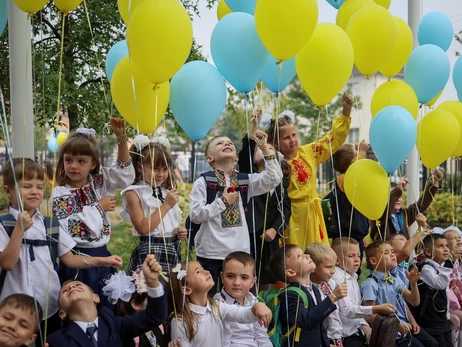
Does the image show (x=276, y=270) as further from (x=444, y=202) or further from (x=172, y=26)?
(x=444, y=202)

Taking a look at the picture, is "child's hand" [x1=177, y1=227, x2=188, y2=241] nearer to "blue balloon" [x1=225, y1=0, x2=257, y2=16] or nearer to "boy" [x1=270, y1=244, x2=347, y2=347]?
"boy" [x1=270, y1=244, x2=347, y2=347]

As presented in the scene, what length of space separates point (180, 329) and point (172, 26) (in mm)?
1432

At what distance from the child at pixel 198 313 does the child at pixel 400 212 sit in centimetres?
190

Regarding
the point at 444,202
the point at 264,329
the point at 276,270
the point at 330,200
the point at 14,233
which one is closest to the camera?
the point at 14,233

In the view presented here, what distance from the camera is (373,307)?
12.6ft

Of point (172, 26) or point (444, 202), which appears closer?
point (172, 26)

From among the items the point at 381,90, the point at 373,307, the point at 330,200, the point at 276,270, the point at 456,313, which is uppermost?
the point at 381,90

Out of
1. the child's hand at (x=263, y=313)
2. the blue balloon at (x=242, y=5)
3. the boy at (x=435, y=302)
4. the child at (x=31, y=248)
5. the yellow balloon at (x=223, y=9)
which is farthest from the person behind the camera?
the boy at (x=435, y=302)

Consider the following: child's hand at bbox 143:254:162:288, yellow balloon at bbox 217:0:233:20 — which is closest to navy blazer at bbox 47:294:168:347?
child's hand at bbox 143:254:162:288

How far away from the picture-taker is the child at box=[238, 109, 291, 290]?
4.12 meters

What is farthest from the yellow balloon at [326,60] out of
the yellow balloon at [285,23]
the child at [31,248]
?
the child at [31,248]

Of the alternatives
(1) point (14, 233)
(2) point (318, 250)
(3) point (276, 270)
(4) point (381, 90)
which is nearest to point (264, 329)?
(3) point (276, 270)

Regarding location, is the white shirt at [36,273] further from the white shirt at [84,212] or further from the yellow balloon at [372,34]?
the yellow balloon at [372,34]

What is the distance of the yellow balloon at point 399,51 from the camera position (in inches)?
172
